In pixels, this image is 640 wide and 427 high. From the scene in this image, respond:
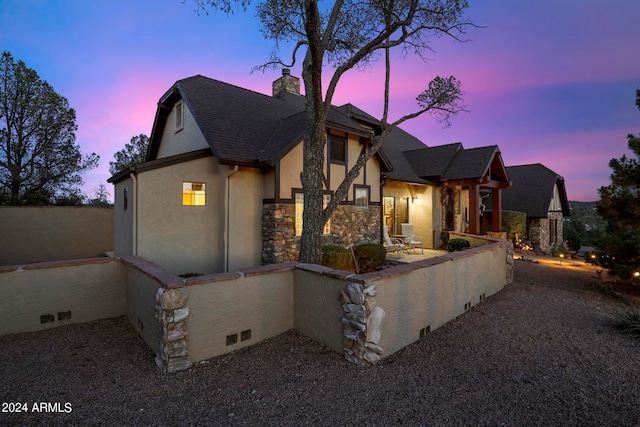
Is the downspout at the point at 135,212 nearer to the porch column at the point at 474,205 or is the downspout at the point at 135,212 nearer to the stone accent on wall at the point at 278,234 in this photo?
the stone accent on wall at the point at 278,234

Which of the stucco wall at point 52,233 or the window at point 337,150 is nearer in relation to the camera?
the window at point 337,150

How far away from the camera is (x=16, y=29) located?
484 inches

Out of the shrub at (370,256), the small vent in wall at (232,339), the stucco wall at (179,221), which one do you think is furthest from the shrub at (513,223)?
the small vent in wall at (232,339)

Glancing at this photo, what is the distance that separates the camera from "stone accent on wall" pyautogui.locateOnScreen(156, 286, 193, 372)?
3.44m

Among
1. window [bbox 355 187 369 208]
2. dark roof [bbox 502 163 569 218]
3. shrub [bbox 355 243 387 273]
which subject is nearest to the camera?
shrub [bbox 355 243 387 273]

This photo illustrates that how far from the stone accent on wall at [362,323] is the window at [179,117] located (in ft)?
31.8

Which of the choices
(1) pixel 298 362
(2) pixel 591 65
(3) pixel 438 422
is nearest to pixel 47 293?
(1) pixel 298 362

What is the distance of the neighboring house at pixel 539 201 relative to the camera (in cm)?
1862

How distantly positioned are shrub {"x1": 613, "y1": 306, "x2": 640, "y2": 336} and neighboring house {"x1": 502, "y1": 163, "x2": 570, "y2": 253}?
1544 cm

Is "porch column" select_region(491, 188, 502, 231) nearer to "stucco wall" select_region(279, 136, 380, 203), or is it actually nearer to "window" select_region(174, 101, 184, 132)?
"stucco wall" select_region(279, 136, 380, 203)

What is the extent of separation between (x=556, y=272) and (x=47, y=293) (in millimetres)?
13719

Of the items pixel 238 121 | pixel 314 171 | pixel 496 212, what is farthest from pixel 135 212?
pixel 496 212

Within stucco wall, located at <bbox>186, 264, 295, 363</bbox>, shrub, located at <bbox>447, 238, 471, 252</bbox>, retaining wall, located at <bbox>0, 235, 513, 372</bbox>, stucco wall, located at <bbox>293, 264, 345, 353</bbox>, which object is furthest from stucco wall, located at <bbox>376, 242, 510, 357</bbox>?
shrub, located at <bbox>447, 238, 471, 252</bbox>

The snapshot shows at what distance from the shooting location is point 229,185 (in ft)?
28.0
